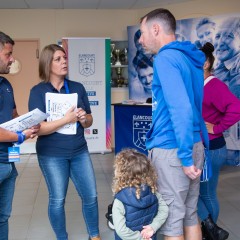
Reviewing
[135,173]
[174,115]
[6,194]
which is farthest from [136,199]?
[6,194]

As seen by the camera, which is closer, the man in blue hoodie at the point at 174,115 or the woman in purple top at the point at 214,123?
the man in blue hoodie at the point at 174,115

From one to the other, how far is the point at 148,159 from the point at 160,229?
38cm

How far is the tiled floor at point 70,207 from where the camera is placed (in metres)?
3.10

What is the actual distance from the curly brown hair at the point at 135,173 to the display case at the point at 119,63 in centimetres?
529

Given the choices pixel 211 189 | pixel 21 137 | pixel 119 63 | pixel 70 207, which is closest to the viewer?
pixel 21 137

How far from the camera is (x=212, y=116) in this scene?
2502 millimetres

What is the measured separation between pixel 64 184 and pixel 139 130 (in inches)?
109

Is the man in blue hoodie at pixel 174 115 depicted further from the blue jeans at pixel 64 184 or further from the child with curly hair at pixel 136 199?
the blue jeans at pixel 64 184

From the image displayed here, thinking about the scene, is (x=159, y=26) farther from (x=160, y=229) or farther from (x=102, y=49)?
(x=102, y=49)

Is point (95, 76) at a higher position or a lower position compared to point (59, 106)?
higher

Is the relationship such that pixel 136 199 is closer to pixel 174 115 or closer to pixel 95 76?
pixel 174 115

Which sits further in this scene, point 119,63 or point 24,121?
point 119,63

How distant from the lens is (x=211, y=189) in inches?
101

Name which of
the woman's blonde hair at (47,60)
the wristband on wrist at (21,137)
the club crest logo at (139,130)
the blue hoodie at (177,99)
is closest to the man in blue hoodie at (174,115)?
the blue hoodie at (177,99)
